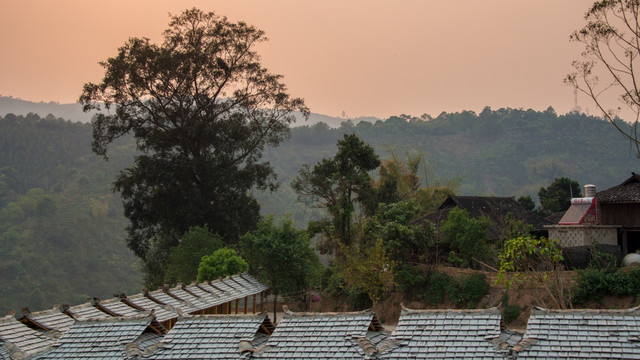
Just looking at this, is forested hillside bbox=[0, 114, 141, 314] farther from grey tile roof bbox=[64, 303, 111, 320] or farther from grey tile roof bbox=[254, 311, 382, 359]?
grey tile roof bbox=[254, 311, 382, 359]

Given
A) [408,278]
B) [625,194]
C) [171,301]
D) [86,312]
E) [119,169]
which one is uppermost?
[119,169]

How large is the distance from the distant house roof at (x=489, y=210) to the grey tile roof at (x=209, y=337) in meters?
18.7

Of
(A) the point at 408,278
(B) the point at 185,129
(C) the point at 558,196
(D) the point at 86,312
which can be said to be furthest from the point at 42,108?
(D) the point at 86,312

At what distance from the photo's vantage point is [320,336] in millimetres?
10469

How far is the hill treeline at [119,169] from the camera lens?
4747 cm

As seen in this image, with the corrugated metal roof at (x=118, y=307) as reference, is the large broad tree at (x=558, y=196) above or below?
above

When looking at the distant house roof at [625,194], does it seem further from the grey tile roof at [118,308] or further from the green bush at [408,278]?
the grey tile roof at [118,308]

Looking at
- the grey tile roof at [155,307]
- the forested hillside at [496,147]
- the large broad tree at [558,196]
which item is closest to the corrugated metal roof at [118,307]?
the grey tile roof at [155,307]

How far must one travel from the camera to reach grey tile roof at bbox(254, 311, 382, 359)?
397 inches

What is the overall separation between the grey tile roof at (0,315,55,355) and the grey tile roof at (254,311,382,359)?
426 cm

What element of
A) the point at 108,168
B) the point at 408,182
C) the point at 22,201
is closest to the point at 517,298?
the point at 408,182

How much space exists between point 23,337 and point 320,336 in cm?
562

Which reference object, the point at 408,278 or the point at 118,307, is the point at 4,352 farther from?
the point at 408,278

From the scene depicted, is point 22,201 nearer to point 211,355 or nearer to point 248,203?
point 248,203
